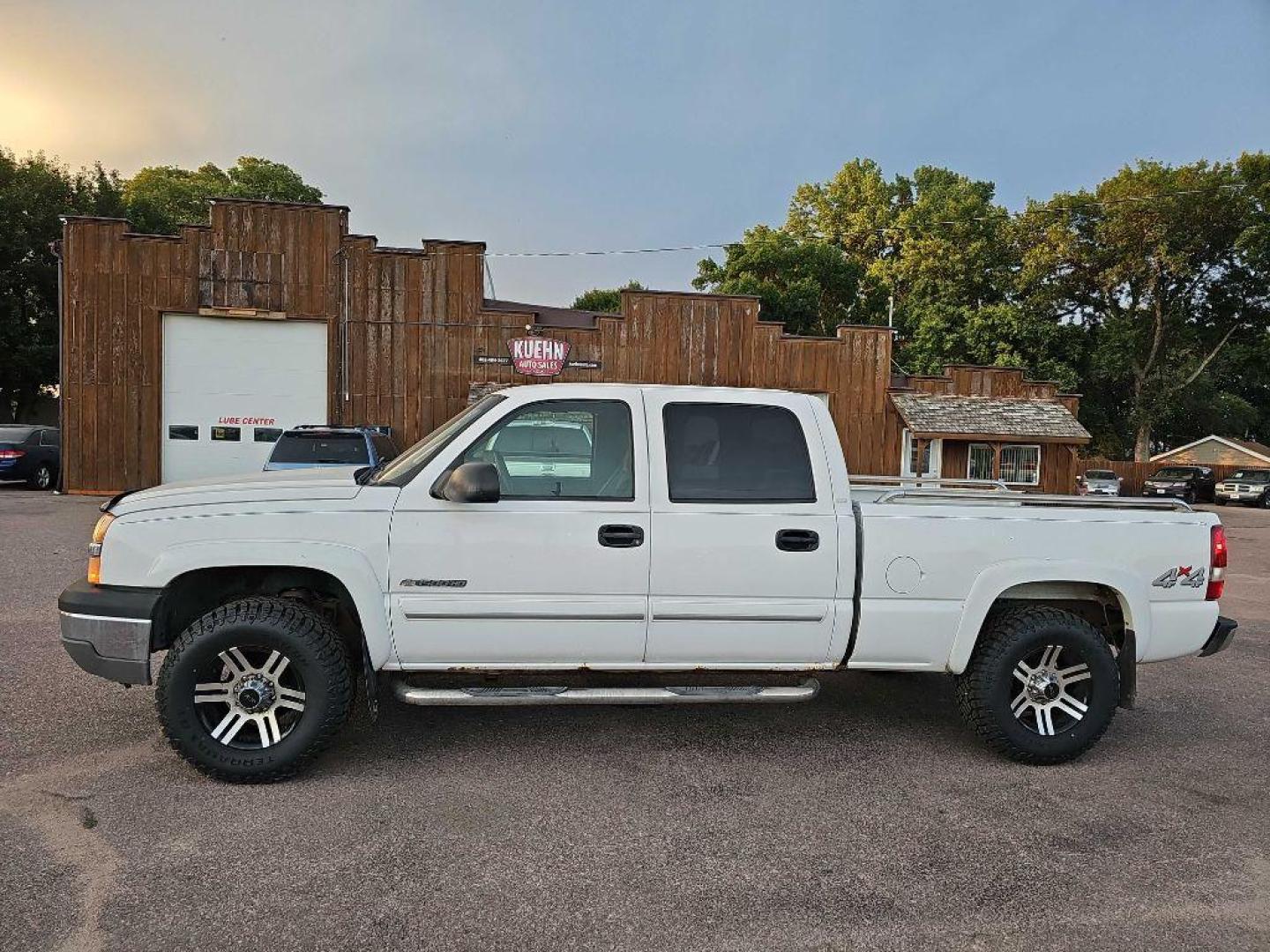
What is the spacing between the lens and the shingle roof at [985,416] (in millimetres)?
23656

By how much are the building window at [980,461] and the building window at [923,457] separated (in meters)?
1.18

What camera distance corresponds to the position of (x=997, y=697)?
4.28 m

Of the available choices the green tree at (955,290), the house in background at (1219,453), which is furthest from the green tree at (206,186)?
the house in background at (1219,453)

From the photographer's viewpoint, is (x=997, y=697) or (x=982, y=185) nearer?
(x=997, y=697)

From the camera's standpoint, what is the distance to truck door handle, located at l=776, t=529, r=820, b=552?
409 centimetres

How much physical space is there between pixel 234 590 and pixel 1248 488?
1538 inches

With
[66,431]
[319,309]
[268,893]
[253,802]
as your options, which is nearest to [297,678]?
[253,802]

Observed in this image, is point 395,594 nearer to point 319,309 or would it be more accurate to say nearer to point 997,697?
→ point 997,697

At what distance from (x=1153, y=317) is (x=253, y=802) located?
44.4m

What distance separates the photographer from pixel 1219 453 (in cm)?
4775

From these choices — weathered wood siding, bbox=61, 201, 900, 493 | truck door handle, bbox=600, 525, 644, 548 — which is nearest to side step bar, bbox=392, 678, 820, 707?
truck door handle, bbox=600, 525, 644, 548

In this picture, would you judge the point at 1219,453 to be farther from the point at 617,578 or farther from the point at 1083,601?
the point at 617,578

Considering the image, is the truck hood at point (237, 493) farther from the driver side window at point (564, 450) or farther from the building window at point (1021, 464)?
the building window at point (1021, 464)

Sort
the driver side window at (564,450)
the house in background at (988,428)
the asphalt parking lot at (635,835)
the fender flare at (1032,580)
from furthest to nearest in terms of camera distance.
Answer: the house in background at (988,428)
the fender flare at (1032,580)
the driver side window at (564,450)
the asphalt parking lot at (635,835)
